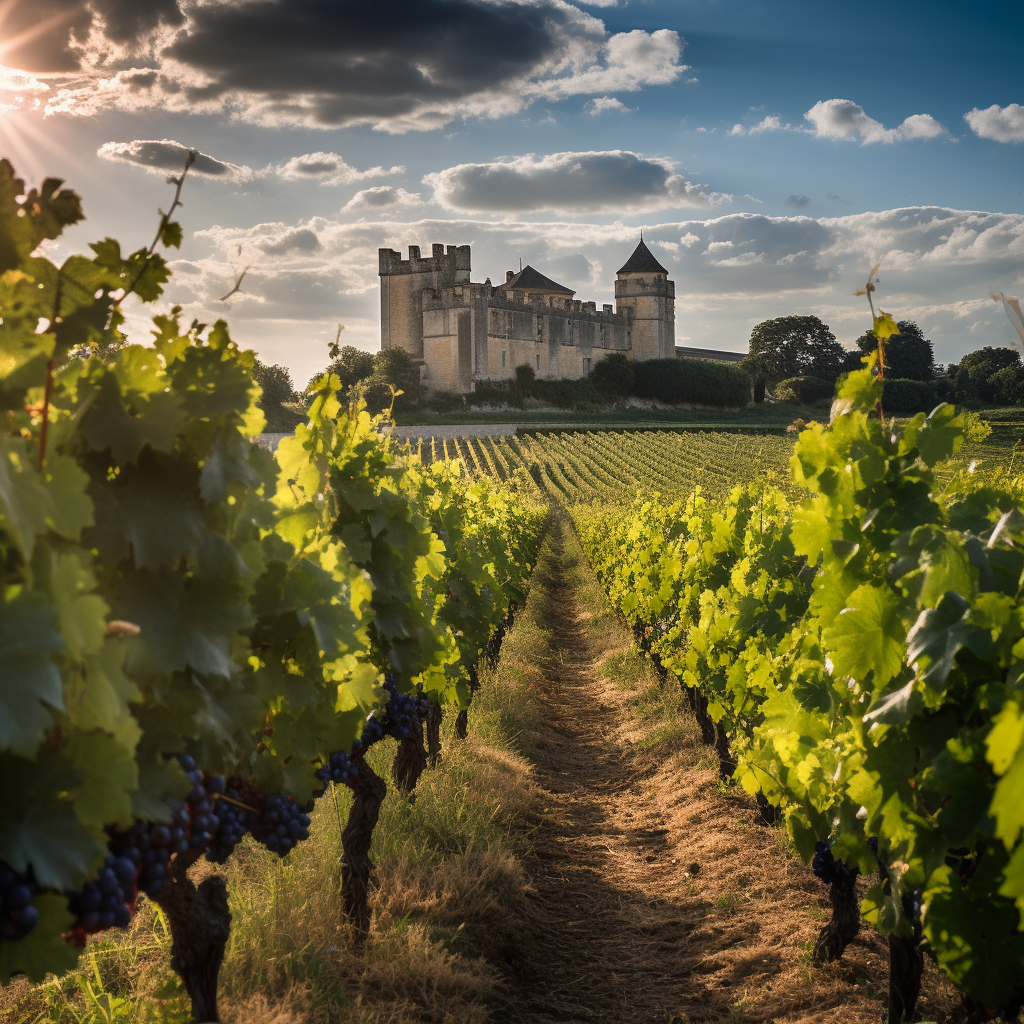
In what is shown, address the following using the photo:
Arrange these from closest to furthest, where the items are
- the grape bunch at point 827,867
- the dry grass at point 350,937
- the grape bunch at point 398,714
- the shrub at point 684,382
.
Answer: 1. the dry grass at point 350,937
2. the grape bunch at point 827,867
3. the grape bunch at point 398,714
4. the shrub at point 684,382

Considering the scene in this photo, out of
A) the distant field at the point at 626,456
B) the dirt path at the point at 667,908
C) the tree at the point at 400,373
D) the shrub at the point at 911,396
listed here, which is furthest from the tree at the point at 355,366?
the dirt path at the point at 667,908

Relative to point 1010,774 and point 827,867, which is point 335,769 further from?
point 1010,774

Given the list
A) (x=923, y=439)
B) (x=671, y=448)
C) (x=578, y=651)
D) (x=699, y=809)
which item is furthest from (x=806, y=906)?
(x=671, y=448)

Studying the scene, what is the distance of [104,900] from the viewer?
159 centimetres

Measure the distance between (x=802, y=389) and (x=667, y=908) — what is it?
7772cm

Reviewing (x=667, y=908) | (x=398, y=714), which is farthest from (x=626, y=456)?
(x=398, y=714)

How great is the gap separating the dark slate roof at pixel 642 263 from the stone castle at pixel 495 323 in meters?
0.93

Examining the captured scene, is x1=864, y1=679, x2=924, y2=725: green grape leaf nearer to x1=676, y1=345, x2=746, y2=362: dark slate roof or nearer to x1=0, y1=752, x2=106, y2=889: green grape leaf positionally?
x1=0, y1=752, x2=106, y2=889: green grape leaf

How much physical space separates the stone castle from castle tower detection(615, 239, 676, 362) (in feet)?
0.26

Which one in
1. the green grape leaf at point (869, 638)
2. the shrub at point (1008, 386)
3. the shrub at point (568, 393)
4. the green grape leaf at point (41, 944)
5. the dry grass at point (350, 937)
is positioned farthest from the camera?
the shrub at point (568, 393)

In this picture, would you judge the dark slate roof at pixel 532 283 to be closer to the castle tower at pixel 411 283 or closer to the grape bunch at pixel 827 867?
the castle tower at pixel 411 283

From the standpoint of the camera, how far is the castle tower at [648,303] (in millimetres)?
69750

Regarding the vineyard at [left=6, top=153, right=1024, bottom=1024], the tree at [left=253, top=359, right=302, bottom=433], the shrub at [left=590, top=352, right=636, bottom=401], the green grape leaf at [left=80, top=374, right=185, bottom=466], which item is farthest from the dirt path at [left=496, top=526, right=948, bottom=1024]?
the shrub at [left=590, top=352, right=636, bottom=401]

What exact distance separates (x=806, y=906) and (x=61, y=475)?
4.18 metres
